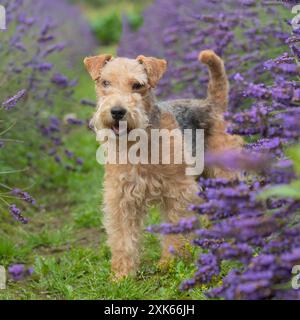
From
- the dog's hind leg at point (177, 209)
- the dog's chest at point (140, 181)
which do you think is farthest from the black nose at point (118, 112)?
the dog's hind leg at point (177, 209)

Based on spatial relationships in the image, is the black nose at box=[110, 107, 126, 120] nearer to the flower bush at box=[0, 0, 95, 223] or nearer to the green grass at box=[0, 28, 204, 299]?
the green grass at box=[0, 28, 204, 299]

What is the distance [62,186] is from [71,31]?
6.71m

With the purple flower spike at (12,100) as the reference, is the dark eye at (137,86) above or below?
above

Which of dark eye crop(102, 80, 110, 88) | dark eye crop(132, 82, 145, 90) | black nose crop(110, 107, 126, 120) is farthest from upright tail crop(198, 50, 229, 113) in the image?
black nose crop(110, 107, 126, 120)

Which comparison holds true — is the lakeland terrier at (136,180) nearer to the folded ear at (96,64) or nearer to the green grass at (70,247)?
the folded ear at (96,64)

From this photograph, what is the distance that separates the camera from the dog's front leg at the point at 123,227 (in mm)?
4531

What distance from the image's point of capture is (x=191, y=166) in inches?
189

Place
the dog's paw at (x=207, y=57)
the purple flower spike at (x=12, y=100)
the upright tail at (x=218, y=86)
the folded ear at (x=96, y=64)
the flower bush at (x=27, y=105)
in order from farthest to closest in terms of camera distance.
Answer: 1. the flower bush at (x=27, y=105)
2. the upright tail at (x=218, y=86)
3. the dog's paw at (x=207, y=57)
4. the folded ear at (x=96, y=64)
5. the purple flower spike at (x=12, y=100)

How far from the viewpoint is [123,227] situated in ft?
15.1

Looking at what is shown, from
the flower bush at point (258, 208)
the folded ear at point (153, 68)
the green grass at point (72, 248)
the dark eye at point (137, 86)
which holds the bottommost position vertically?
the green grass at point (72, 248)

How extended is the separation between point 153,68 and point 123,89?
40 cm

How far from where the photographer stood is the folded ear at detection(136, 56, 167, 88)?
4.59 m

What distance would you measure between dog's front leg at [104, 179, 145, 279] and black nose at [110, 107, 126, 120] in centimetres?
60
